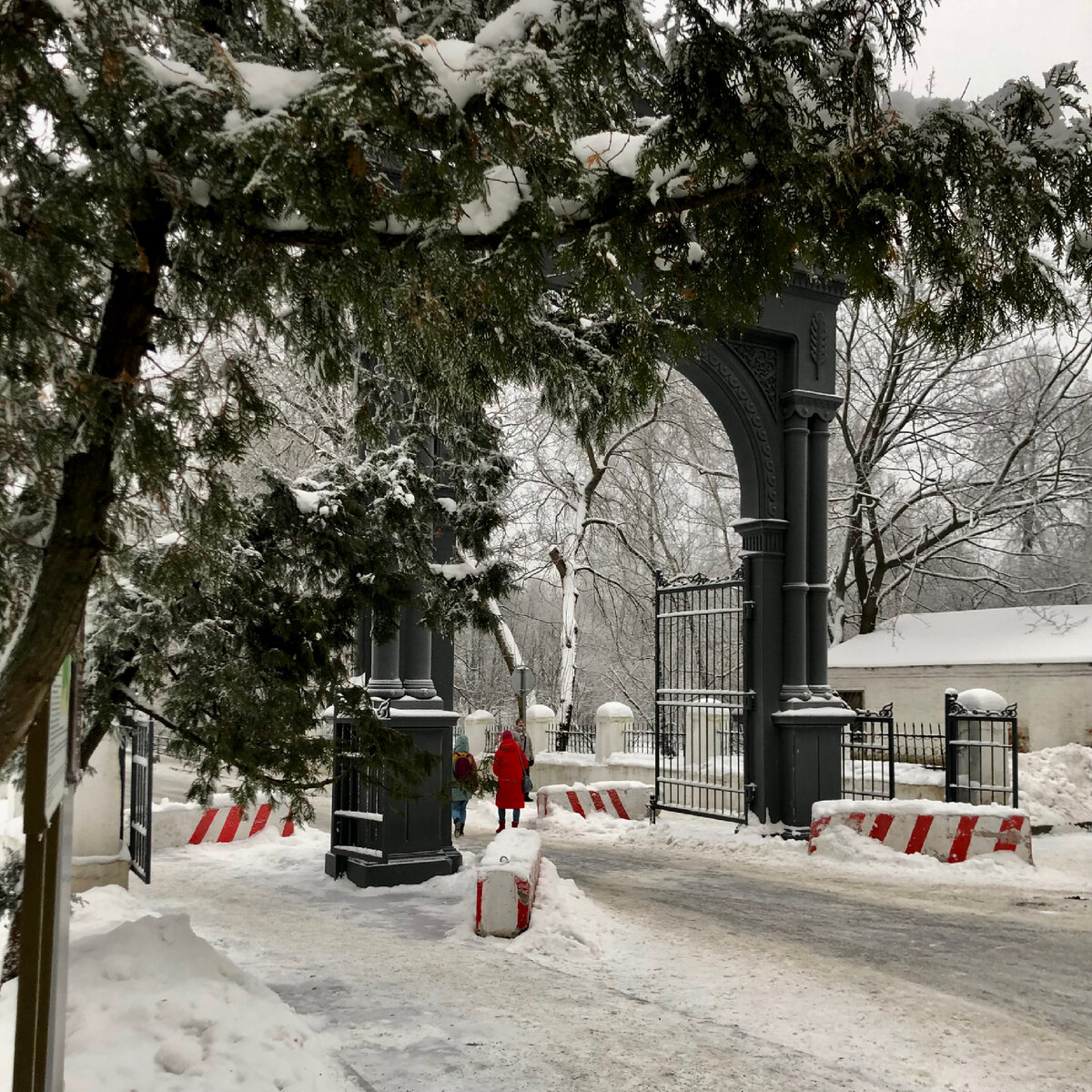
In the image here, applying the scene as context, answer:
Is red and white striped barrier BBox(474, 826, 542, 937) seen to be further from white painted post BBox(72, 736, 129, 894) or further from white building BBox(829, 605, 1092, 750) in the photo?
white building BBox(829, 605, 1092, 750)

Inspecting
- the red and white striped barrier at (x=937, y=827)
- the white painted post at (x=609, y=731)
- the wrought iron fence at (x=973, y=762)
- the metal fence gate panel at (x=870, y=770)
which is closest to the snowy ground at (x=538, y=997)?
the red and white striped barrier at (x=937, y=827)

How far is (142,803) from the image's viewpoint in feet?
30.0

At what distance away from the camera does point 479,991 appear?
5840 millimetres

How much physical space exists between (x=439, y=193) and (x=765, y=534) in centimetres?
1001

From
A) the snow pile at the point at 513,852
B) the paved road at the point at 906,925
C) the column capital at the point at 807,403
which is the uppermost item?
the column capital at the point at 807,403

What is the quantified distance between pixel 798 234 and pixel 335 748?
130 inches

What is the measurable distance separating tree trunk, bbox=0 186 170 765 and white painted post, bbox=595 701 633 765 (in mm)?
14675

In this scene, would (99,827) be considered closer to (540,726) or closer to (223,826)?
(223,826)

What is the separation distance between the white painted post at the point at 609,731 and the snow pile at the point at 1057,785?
20.0 ft

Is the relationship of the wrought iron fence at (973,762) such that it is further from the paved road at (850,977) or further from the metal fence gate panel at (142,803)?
the metal fence gate panel at (142,803)

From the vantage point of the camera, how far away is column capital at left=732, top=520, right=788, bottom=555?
40.0 ft

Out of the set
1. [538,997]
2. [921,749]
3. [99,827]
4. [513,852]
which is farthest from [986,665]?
[99,827]

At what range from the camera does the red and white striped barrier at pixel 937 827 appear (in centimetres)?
1033

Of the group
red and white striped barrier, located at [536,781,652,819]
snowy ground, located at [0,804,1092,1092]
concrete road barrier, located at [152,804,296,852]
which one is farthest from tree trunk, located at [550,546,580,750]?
snowy ground, located at [0,804,1092,1092]
